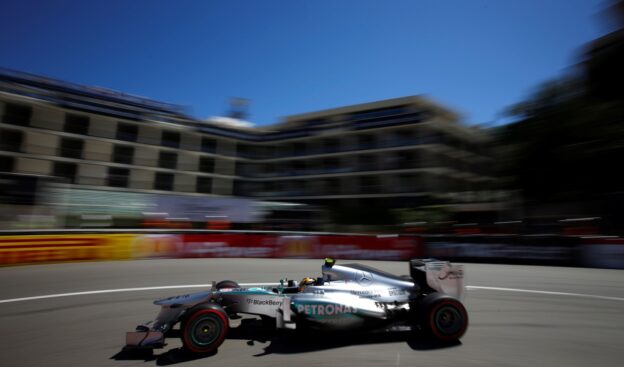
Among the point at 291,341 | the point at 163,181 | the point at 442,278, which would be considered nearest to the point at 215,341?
the point at 291,341

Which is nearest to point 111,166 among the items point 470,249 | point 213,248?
point 213,248

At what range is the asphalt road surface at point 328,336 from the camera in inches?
172

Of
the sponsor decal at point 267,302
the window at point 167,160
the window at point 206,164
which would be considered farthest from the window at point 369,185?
the sponsor decal at point 267,302

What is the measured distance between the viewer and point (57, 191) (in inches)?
742

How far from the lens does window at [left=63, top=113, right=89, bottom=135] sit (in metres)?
32.8

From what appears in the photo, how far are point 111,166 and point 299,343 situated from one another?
34745 mm

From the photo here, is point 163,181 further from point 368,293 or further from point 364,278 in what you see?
point 368,293

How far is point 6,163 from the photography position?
95.8 ft

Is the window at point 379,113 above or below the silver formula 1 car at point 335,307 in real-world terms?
above

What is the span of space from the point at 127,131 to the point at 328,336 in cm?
3681

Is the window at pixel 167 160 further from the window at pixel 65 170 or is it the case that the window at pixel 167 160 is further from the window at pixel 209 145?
the window at pixel 65 170

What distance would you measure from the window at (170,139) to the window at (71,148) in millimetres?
7258

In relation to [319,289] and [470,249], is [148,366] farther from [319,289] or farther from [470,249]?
[470,249]

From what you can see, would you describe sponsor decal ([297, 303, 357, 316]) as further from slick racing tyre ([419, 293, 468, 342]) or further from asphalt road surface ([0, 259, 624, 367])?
slick racing tyre ([419, 293, 468, 342])
